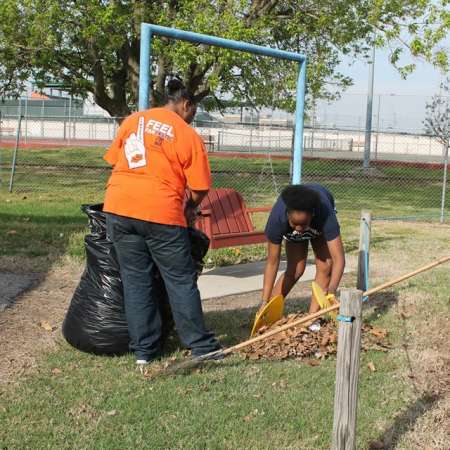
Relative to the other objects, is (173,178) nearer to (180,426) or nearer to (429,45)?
(180,426)

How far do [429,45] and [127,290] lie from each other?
11.6 meters

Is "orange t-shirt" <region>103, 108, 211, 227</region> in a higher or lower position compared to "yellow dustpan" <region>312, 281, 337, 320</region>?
higher

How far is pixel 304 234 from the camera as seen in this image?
17.4 ft

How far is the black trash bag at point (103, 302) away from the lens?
4762 millimetres

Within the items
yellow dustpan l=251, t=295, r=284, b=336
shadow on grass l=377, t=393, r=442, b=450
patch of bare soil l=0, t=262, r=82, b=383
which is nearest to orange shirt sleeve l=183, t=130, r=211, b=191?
yellow dustpan l=251, t=295, r=284, b=336

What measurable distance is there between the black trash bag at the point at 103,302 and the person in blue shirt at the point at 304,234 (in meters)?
0.59

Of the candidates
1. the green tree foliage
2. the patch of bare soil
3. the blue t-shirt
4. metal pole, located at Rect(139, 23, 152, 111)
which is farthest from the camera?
the green tree foliage

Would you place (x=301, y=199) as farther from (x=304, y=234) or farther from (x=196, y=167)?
(x=196, y=167)

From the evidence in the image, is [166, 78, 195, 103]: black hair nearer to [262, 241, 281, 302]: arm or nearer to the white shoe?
[262, 241, 281, 302]: arm

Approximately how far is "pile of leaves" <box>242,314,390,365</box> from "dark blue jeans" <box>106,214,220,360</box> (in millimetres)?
513

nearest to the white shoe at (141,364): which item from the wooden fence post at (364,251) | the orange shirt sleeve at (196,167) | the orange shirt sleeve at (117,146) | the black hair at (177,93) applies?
the orange shirt sleeve at (196,167)

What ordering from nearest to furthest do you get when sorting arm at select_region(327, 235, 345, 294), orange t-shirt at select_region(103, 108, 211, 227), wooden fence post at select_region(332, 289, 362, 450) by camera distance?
wooden fence post at select_region(332, 289, 362, 450) → orange t-shirt at select_region(103, 108, 211, 227) → arm at select_region(327, 235, 345, 294)

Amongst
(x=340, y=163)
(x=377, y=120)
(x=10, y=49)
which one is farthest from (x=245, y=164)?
(x=10, y=49)

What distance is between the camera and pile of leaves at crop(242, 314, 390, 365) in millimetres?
4977
